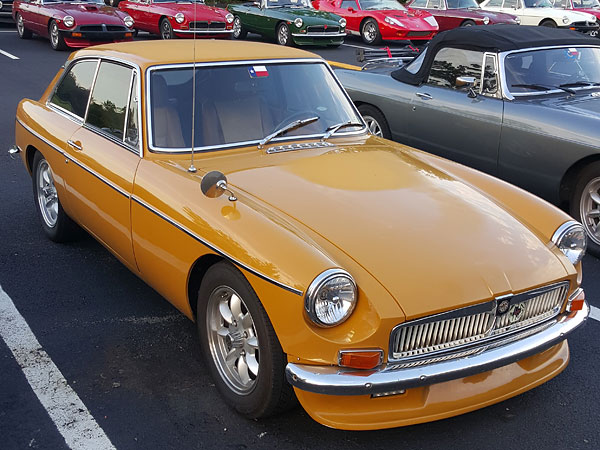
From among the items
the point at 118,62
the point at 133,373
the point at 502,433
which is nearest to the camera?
the point at 502,433

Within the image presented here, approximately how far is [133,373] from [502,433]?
6.10 feet

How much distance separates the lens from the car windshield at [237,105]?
13.8 ft

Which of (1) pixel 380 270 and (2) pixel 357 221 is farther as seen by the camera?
(2) pixel 357 221

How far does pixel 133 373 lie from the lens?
3775 mm

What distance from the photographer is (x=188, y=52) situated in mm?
4551

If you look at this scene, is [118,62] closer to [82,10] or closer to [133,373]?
[133,373]

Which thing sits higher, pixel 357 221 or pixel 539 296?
pixel 357 221

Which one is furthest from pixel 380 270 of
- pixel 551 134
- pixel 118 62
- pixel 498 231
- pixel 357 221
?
pixel 551 134

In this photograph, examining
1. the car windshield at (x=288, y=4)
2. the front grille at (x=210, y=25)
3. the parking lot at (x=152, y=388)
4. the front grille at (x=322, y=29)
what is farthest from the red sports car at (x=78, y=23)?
the parking lot at (x=152, y=388)

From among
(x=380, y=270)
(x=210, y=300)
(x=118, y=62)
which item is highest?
(x=118, y=62)

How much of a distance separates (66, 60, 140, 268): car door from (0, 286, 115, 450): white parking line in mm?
701

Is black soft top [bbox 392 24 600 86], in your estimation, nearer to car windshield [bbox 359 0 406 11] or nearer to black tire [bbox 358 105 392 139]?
black tire [bbox 358 105 392 139]

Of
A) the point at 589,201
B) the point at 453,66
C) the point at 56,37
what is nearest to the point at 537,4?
the point at 56,37

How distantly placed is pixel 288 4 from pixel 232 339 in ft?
52.7
